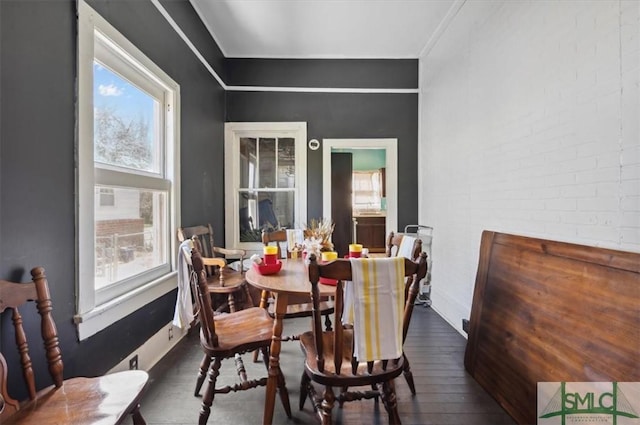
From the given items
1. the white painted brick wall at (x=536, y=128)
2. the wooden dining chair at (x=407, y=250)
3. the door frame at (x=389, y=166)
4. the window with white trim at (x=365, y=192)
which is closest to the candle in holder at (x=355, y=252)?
the wooden dining chair at (x=407, y=250)

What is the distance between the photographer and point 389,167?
156 inches

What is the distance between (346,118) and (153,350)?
334 centimetres

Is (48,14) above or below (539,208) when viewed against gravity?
above

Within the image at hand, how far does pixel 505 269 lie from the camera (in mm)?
1965

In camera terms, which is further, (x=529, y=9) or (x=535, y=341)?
(x=529, y=9)

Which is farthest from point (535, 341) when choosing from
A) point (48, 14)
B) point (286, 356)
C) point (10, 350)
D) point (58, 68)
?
point (48, 14)

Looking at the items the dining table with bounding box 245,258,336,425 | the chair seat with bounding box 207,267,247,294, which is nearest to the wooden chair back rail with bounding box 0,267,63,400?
the dining table with bounding box 245,258,336,425

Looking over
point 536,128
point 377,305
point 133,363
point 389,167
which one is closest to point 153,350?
point 133,363

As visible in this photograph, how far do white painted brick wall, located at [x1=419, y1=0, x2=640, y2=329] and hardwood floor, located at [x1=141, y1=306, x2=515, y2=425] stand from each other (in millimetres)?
775

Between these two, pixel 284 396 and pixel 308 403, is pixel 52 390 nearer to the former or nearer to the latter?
pixel 284 396

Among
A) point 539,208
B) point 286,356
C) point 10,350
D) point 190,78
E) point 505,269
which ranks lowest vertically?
point 286,356

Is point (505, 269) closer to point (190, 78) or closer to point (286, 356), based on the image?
point (286, 356)

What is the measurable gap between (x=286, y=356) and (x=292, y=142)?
2685mm

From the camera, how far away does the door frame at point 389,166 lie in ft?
12.8
